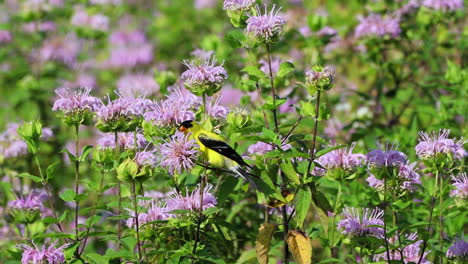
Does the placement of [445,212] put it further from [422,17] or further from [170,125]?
[422,17]

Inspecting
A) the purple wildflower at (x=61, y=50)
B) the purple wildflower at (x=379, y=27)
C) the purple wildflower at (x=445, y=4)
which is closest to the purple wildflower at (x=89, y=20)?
the purple wildflower at (x=61, y=50)

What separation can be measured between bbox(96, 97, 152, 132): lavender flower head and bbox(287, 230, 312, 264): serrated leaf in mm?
521

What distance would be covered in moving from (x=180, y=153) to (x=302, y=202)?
0.33 meters

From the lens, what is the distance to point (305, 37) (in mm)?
3301

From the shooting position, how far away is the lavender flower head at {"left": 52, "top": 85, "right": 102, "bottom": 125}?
74.6 inches

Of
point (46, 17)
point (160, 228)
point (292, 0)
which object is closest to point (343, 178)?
point (160, 228)

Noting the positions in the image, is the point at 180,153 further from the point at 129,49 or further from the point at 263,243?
the point at 129,49

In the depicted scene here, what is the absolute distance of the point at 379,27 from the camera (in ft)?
10.7

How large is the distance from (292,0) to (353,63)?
47.9 inches

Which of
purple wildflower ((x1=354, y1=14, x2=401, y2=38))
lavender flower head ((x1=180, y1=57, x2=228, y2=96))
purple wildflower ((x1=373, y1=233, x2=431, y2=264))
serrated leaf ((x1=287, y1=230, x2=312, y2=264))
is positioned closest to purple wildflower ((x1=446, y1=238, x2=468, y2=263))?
purple wildflower ((x1=373, y1=233, x2=431, y2=264))

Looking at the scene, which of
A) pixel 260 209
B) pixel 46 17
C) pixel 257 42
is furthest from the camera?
pixel 46 17

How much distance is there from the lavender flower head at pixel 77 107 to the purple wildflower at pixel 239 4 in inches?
17.7

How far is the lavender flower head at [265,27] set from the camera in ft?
5.79

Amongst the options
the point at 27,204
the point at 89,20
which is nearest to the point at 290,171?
the point at 27,204
